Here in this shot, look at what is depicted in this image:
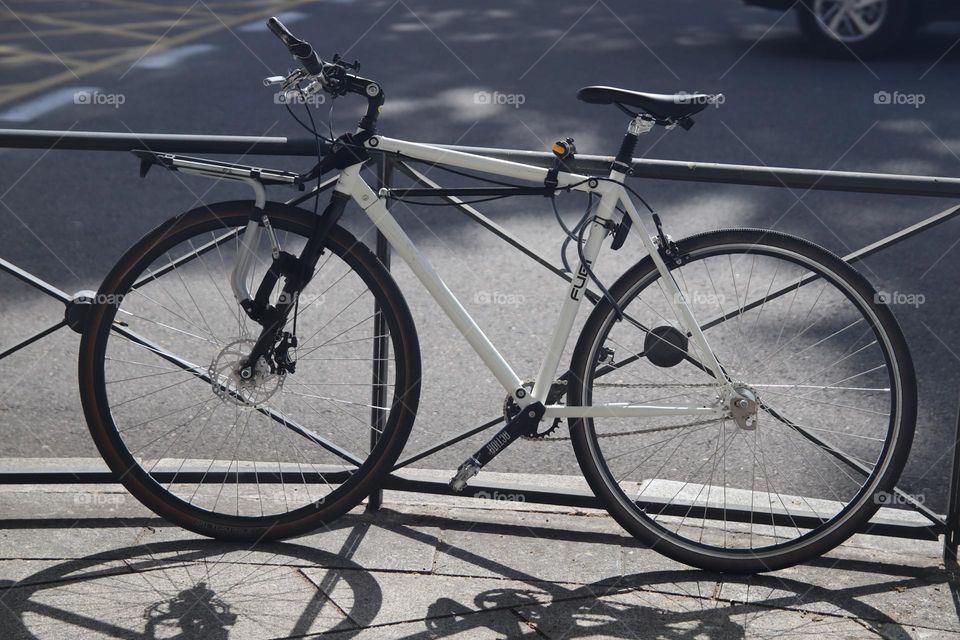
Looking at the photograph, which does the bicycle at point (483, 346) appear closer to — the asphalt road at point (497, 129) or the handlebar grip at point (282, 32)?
the handlebar grip at point (282, 32)

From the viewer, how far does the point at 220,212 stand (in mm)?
3488

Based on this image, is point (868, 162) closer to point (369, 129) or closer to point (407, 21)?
point (369, 129)

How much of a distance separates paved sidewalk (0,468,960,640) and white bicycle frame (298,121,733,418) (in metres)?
0.50

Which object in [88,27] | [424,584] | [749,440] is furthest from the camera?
[88,27]

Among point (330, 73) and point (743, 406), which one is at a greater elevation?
point (330, 73)

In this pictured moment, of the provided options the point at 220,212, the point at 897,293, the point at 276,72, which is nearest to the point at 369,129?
the point at 220,212

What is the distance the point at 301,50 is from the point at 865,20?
9.20 meters

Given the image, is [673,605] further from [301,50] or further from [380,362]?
[301,50]

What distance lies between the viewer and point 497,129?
9234 mm

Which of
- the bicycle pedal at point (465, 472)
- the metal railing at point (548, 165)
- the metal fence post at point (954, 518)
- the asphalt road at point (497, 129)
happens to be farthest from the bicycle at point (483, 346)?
the asphalt road at point (497, 129)

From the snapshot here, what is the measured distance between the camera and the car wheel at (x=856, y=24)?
10898 mm

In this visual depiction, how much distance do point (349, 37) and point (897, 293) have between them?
27.0 feet

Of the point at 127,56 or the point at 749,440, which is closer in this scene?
the point at 749,440

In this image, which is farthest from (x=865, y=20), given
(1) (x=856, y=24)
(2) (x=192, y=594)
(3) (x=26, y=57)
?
(2) (x=192, y=594)
